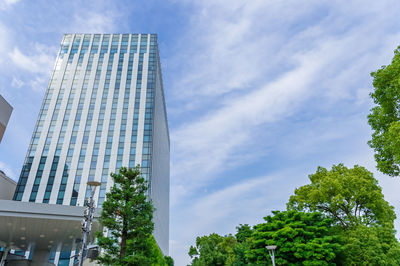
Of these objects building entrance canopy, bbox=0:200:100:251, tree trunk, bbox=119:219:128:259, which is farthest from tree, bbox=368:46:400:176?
building entrance canopy, bbox=0:200:100:251

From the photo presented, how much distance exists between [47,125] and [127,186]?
112ft

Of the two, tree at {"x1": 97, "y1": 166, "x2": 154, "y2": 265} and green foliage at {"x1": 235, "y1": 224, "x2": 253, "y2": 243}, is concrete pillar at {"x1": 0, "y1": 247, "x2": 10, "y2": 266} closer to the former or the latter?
tree at {"x1": 97, "y1": 166, "x2": 154, "y2": 265}

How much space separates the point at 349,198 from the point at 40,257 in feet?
105

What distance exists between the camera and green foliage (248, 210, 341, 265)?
18.0 m

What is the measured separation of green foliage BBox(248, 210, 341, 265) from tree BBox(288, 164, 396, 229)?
139 centimetres

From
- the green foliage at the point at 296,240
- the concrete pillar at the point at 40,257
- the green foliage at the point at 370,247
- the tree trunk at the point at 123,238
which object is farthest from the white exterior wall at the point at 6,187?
the green foliage at the point at 370,247

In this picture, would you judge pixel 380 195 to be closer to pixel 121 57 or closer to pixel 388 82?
pixel 388 82

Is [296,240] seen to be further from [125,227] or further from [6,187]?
[6,187]

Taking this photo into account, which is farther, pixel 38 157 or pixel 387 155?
pixel 38 157

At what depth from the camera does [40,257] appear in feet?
88.9

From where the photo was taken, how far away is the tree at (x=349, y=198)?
821 inches

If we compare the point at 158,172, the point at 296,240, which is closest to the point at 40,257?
the point at 158,172

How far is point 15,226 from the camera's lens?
58.6 feet

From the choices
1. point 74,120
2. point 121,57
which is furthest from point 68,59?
point 74,120
